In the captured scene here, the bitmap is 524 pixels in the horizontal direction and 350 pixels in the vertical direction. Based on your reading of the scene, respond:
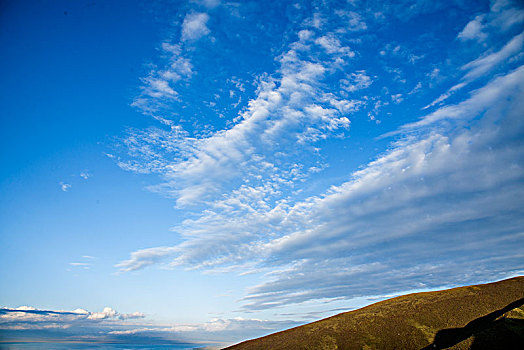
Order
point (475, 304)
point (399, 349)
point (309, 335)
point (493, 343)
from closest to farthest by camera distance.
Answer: point (493, 343), point (399, 349), point (475, 304), point (309, 335)

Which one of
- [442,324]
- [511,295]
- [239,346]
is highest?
[511,295]

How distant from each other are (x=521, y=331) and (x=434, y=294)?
81.3m

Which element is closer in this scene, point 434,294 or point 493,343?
point 493,343

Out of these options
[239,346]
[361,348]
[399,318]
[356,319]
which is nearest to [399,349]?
[361,348]

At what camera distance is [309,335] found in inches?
5556

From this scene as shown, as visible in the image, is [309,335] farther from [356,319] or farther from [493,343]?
[493,343]

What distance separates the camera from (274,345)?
5669 inches

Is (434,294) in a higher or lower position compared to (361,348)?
higher

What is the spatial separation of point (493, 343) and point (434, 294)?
→ 85.2m

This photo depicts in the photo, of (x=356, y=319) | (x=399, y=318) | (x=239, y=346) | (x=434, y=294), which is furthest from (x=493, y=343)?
(x=239, y=346)

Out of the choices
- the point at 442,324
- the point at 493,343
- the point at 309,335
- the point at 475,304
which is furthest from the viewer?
the point at 309,335

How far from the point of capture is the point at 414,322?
126500mm

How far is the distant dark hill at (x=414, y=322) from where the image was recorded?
4518 inches

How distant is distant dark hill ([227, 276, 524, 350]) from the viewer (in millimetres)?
114750
